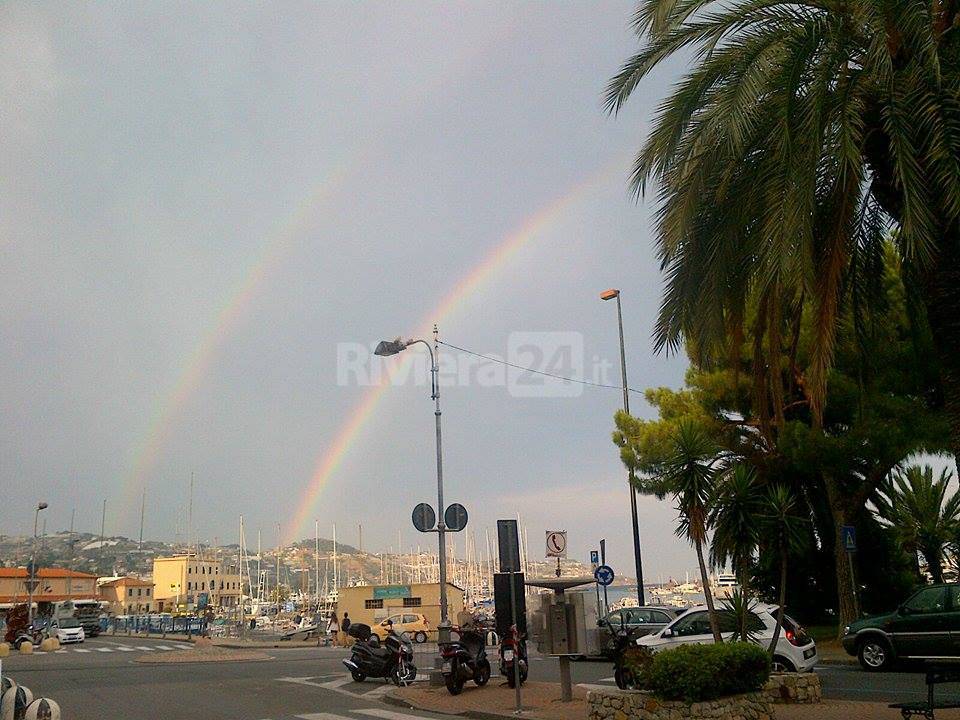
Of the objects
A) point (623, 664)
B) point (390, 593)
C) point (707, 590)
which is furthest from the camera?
point (390, 593)

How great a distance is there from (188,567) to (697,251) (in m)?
129

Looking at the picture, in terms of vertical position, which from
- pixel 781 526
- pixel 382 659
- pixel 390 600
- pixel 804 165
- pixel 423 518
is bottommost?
pixel 382 659

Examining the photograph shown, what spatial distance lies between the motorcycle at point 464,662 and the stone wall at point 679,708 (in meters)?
5.11

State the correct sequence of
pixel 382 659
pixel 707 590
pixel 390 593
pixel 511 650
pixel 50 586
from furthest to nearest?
pixel 50 586
pixel 390 593
pixel 382 659
pixel 511 650
pixel 707 590

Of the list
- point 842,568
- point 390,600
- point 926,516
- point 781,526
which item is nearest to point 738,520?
point 781,526

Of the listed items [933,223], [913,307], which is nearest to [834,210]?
[933,223]

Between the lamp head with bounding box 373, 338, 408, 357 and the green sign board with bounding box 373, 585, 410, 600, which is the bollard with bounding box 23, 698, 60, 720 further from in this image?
the green sign board with bounding box 373, 585, 410, 600

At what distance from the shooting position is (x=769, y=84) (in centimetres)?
1184

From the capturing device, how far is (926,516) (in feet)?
124

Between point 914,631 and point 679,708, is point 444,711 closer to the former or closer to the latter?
point 679,708

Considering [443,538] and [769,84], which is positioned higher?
[769,84]

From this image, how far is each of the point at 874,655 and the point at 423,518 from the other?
9.99 m

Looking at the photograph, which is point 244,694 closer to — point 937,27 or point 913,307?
point 913,307

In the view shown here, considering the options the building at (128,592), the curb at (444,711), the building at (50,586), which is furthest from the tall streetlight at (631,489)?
the building at (128,592)
